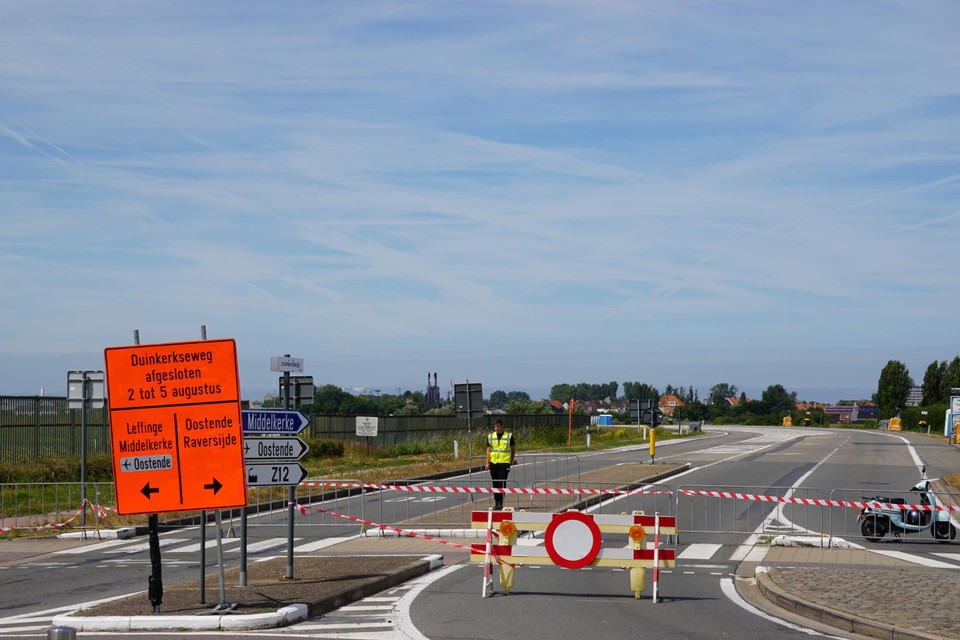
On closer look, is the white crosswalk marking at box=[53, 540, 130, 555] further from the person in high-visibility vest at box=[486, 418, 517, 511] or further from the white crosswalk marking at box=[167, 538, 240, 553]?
the person in high-visibility vest at box=[486, 418, 517, 511]

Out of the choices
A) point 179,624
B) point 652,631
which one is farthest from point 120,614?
point 652,631

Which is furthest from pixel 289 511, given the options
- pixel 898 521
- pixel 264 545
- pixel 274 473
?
pixel 898 521

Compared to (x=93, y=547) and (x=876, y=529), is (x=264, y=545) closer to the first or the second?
(x=93, y=547)

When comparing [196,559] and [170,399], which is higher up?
[170,399]

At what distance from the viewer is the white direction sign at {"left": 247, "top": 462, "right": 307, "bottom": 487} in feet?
42.0

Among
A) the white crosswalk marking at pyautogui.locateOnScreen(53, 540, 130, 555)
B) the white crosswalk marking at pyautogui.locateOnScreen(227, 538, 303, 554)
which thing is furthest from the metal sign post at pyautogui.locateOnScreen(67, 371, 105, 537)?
the white crosswalk marking at pyautogui.locateOnScreen(227, 538, 303, 554)

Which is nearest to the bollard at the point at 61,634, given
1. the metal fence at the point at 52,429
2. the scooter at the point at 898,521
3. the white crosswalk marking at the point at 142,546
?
the white crosswalk marking at the point at 142,546

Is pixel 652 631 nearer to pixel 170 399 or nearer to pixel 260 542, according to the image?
pixel 170 399

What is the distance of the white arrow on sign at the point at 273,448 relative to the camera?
12844 millimetres

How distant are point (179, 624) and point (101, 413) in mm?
30432

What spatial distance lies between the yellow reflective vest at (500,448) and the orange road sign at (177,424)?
36.9 ft

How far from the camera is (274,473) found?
1291cm

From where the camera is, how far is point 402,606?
12.1 metres

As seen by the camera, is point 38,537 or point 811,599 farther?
point 38,537
